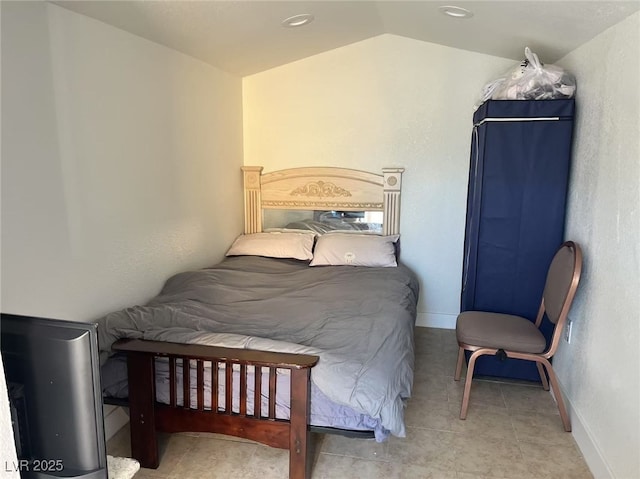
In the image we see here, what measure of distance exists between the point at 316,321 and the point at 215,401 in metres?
0.61

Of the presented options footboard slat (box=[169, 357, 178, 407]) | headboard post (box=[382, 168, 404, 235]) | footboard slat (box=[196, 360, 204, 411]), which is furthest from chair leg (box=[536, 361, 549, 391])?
footboard slat (box=[169, 357, 178, 407])

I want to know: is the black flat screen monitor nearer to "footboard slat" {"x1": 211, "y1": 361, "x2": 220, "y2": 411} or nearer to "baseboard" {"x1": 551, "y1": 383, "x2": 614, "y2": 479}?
"footboard slat" {"x1": 211, "y1": 361, "x2": 220, "y2": 411}

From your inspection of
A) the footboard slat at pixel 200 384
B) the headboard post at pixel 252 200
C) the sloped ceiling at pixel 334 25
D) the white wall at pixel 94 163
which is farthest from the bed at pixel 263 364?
the sloped ceiling at pixel 334 25

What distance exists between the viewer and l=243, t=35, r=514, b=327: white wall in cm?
341

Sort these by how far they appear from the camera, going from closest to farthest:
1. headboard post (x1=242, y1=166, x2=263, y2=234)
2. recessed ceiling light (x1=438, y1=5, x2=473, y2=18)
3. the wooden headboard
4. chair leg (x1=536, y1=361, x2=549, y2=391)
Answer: recessed ceiling light (x1=438, y1=5, x2=473, y2=18)
chair leg (x1=536, y1=361, x2=549, y2=391)
the wooden headboard
headboard post (x1=242, y1=166, x2=263, y2=234)

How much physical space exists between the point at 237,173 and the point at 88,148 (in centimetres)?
172

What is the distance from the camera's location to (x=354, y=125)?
361cm

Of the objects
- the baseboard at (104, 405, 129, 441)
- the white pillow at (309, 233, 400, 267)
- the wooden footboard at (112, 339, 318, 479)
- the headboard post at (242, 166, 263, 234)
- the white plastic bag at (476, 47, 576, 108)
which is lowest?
the baseboard at (104, 405, 129, 441)

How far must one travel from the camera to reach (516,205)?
2562 mm

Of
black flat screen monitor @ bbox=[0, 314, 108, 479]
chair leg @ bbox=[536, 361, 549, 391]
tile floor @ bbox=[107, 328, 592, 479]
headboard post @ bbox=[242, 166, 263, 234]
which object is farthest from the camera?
headboard post @ bbox=[242, 166, 263, 234]

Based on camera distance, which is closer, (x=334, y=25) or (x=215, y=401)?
(x=215, y=401)

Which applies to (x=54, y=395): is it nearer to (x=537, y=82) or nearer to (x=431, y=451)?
(x=431, y=451)

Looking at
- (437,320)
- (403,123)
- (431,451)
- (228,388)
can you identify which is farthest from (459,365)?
(403,123)

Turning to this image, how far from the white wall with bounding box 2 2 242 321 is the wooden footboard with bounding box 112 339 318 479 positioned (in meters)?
0.48
